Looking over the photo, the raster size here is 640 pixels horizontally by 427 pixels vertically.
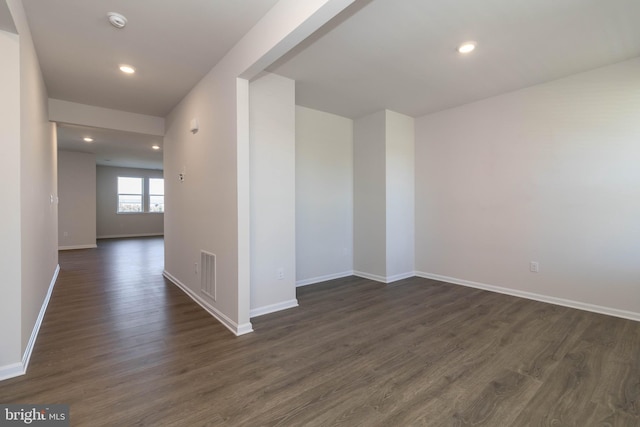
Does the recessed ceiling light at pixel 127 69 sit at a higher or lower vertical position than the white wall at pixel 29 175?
higher

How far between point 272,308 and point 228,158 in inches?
65.0

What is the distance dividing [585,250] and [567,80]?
75.4 inches

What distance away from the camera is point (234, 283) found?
272 centimetres

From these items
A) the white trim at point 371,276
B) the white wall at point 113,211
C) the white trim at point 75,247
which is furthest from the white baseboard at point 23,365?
the white wall at point 113,211

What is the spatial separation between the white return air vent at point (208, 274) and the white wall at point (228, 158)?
0.08 metres

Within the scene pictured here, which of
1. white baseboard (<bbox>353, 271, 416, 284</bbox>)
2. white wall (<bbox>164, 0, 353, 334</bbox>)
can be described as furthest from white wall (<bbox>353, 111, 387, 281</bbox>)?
white wall (<bbox>164, 0, 353, 334</bbox>)

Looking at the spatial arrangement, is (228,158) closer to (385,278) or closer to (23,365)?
(23,365)

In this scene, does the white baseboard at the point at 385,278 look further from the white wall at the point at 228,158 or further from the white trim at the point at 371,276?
the white wall at the point at 228,158

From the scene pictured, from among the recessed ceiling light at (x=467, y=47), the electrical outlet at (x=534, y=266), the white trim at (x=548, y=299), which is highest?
the recessed ceiling light at (x=467, y=47)

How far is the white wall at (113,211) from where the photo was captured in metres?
9.78

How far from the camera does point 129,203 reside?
10367 millimetres

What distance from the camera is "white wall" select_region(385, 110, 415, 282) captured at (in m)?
4.43

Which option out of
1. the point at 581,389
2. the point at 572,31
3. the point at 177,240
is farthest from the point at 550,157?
the point at 177,240

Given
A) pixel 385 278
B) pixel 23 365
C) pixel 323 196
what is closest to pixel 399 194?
pixel 323 196
